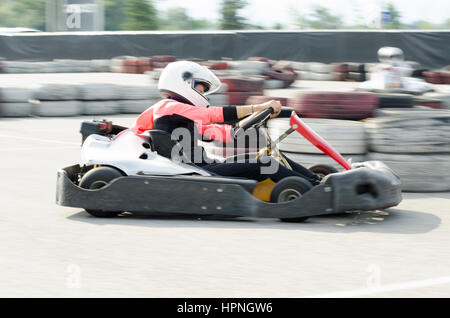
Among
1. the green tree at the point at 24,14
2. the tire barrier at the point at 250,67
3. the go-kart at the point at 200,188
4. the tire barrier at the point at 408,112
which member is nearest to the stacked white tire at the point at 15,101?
the tire barrier at the point at 408,112

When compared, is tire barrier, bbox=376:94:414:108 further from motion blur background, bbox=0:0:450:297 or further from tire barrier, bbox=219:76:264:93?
tire barrier, bbox=219:76:264:93

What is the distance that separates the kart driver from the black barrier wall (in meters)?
16.5

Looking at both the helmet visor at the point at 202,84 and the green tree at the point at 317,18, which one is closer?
the helmet visor at the point at 202,84

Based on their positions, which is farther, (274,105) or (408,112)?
(408,112)

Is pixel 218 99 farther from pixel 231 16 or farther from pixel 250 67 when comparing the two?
pixel 231 16

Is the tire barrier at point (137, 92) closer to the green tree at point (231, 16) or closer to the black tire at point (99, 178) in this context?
the black tire at point (99, 178)

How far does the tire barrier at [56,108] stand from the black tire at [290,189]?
8.19m

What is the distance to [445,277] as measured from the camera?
3529 millimetres

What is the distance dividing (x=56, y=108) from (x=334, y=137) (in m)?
7.30

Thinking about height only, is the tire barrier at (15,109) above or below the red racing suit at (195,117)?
above

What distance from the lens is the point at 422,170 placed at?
585 centimetres

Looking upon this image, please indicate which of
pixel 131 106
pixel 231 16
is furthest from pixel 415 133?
pixel 231 16

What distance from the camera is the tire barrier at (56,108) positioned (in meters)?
12.1

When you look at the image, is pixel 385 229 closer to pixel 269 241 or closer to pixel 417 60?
pixel 269 241
